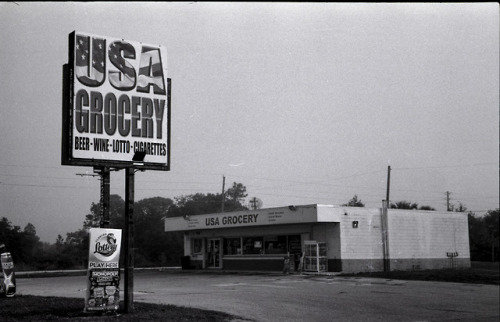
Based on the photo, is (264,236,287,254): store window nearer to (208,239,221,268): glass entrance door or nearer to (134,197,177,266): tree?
(208,239,221,268): glass entrance door

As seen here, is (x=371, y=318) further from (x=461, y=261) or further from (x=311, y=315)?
(x=461, y=261)

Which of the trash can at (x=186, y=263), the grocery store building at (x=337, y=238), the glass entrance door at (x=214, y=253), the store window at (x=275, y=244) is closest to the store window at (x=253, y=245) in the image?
the grocery store building at (x=337, y=238)

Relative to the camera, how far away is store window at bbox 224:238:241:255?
41.8 m

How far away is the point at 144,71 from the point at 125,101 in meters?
0.91

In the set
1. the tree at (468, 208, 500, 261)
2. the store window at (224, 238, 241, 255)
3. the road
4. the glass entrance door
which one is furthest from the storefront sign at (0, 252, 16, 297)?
the tree at (468, 208, 500, 261)

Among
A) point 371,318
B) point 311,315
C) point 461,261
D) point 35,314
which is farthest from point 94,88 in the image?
point 461,261

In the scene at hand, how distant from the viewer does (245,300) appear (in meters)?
17.3

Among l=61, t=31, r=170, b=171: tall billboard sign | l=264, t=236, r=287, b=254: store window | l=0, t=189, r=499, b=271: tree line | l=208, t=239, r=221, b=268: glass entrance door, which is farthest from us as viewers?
l=0, t=189, r=499, b=271: tree line

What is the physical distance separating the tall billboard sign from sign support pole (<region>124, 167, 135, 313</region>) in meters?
0.37

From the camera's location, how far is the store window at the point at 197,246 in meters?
45.9

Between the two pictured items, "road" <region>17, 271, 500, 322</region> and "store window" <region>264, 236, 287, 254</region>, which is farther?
"store window" <region>264, 236, 287, 254</region>

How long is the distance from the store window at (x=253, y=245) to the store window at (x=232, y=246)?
2.61 ft

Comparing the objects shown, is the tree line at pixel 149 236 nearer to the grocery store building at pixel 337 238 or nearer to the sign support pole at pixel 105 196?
the grocery store building at pixel 337 238

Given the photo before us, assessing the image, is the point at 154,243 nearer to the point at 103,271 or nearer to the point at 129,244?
the point at 129,244
